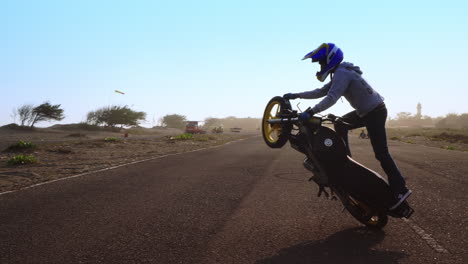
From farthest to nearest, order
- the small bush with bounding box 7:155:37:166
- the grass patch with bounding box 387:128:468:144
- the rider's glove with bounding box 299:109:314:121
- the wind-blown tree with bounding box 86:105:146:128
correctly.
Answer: the wind-blown tree with bounding box 86:105:146:128 → the grass patch with bounding box 387:128:468:144 → the small bush with bounding box 7:155:37:166 → the rider's glove with bounding box 299:109:314:121

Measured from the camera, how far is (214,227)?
444 cm

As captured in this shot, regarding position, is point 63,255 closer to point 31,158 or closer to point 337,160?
point 337,160

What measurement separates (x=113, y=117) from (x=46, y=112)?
15.0 meters

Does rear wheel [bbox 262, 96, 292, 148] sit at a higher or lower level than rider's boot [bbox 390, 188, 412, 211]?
higher

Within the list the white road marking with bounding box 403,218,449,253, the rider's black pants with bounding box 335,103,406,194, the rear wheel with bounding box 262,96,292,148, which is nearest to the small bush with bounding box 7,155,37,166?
the rear wheel with bounding box 262,96,292,148

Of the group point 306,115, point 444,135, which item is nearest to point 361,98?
point 306,115

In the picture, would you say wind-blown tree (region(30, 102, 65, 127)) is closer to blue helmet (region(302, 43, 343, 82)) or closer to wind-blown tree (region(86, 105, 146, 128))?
wind-blown tree (region(86, 105, 146, 128))

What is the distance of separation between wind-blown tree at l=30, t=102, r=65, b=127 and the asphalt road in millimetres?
43243

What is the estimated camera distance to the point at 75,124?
173ft

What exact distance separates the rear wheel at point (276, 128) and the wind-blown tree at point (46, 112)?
46.7 m

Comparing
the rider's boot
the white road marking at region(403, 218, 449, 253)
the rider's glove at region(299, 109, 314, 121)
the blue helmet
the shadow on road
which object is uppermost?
the blue helmet

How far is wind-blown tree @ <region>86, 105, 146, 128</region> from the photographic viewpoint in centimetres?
6091

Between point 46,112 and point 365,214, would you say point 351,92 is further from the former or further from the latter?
point 46,112

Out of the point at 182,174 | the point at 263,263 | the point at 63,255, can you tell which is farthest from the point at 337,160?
the point at 182,174
